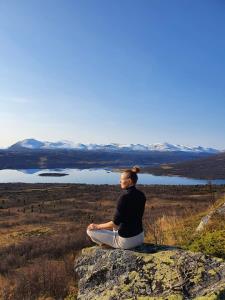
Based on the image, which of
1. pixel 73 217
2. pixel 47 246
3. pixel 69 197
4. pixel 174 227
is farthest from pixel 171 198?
pixel 174 227

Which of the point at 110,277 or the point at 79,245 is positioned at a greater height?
Result: the point at 110,277

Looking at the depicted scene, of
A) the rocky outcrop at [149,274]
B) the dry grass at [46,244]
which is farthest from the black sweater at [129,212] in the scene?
the dry grass at [46,244]

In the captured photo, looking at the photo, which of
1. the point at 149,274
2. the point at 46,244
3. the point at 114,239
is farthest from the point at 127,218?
the point at 46,244

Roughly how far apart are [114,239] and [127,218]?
0.48 m

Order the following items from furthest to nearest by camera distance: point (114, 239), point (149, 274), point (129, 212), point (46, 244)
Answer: point (46, 244), point (114, 239), point (129, 212), point (149, 274)

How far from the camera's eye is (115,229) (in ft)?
23.0

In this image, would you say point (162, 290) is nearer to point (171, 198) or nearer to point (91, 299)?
point (91, 299)

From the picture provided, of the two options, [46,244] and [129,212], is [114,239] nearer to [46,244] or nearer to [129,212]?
[129,212]

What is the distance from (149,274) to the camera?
5832 millimetres

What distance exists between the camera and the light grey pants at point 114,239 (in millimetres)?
6781

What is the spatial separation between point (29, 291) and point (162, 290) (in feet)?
20.1

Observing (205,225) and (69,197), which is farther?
(69,197)

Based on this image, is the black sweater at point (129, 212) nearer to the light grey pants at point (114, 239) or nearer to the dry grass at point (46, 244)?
the light grey pants at point (114, 239)

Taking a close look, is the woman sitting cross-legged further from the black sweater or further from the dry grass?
the dry grass
